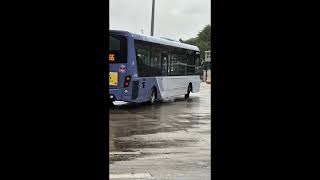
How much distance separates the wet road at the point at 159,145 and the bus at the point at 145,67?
5.20ft

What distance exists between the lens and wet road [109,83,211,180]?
7183 mm

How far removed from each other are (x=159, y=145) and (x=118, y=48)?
31.4 feet

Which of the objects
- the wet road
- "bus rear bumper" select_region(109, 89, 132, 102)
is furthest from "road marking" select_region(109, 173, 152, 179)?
"bus rear bumper" select_region(109, 89, 132, 102)

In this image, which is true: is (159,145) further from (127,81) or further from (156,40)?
(156,40)

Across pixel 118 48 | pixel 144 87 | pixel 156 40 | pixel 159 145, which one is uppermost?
pixel 156 40

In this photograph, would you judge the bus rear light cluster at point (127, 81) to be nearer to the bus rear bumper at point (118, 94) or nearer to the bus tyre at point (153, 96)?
the bus rear bumper at point (118, 94)

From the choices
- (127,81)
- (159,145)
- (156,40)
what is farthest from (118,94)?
(159,145)

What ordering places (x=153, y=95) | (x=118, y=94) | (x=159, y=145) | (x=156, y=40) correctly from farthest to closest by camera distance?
(x=153, y=95) → (x=156, y=40) → (x=118, y=94) → (x=159, y=145)

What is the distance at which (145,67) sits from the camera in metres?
20.2

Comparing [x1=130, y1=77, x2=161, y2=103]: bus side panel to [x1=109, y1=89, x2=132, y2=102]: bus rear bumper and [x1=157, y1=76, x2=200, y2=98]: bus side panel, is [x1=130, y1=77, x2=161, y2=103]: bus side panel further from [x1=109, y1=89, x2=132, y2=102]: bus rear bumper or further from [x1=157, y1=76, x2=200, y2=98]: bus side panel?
[x1=157, y1=76, x2=200, y2=98]: bus side panel

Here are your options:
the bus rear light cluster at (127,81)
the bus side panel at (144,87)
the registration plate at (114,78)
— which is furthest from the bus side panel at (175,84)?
the registration plate at (114,78)
